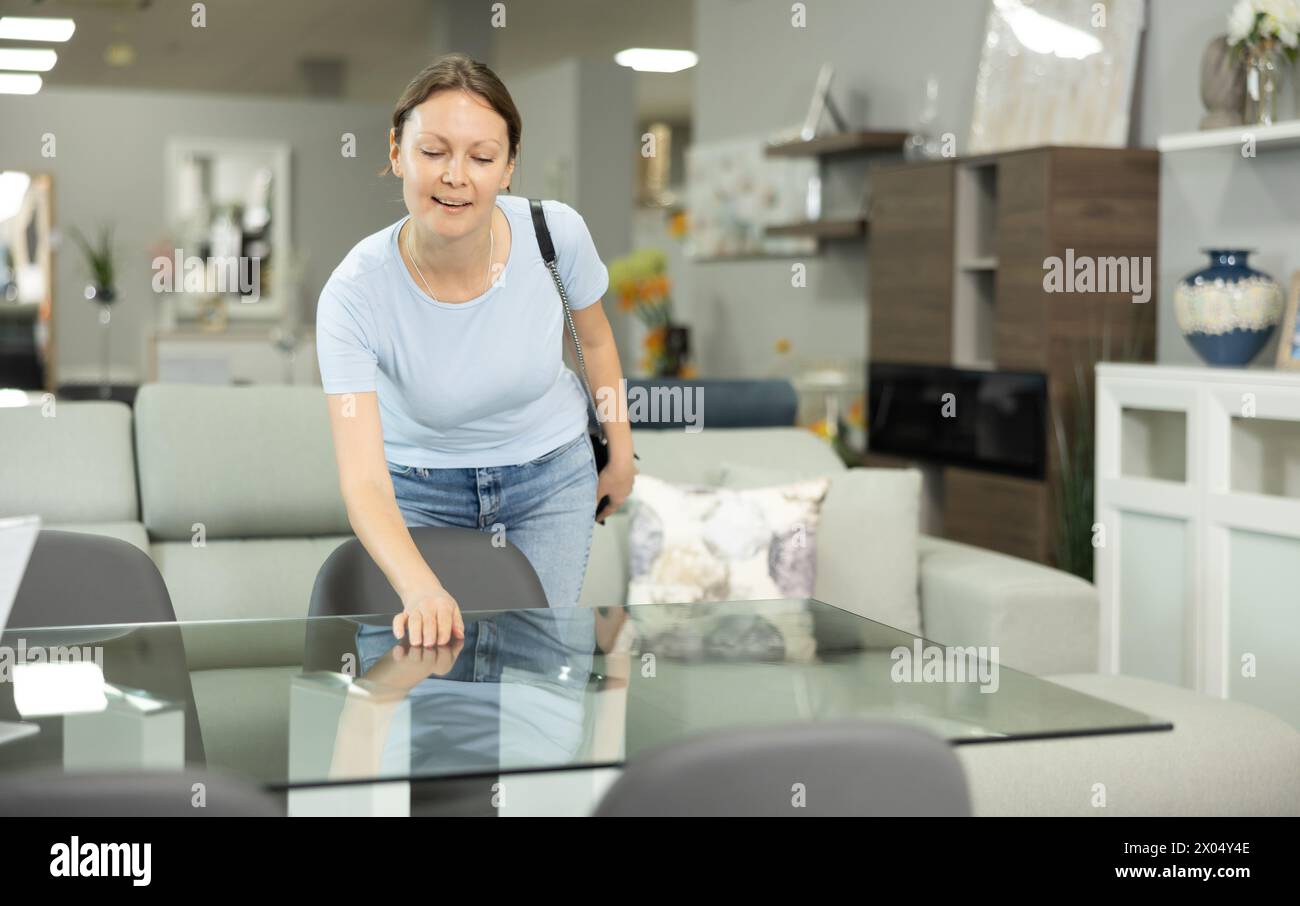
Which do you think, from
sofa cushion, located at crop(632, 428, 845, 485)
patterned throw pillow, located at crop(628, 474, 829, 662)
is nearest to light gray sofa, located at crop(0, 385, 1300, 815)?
patterned throw pillow, located at crop(628, 474, 829, 662)

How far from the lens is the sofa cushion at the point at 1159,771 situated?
2.38 m

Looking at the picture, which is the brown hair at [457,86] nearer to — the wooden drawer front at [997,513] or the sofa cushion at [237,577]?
the sofa cushion at [237,577]

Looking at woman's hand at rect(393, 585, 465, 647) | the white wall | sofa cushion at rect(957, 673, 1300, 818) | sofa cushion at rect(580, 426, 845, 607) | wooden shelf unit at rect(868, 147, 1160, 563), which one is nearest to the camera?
woman's hand at rect(393, 585, 465, 647)

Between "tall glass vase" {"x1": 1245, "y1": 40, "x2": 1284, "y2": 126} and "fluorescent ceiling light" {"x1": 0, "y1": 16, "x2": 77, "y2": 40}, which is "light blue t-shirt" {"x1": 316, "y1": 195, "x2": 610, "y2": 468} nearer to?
"tall glass vase" {"x1": 1245, "y1": 40, "x2": 1284, "y2": 126}

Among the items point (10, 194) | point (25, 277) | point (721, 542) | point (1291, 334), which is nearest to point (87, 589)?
point (721, 542)

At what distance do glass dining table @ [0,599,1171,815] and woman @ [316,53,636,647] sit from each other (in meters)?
0.16

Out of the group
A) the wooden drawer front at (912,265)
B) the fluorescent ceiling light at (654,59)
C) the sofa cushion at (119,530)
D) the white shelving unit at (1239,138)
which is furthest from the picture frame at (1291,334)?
the fluorescent ceiling light at (654,59)

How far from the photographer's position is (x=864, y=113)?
6.04m

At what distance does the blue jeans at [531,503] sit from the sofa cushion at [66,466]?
3.73 ft

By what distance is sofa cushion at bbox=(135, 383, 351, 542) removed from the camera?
3084 mm

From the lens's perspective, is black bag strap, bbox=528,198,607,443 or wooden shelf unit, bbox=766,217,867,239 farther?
wooden shelf unit, bbox=766,217,867,239

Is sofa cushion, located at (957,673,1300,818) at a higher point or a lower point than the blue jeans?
A: lower

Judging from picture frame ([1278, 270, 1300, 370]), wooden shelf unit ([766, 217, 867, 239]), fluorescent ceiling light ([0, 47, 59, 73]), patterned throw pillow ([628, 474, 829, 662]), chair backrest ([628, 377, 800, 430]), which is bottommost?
patterned throw pillow ([628, 474, 829, 662])
